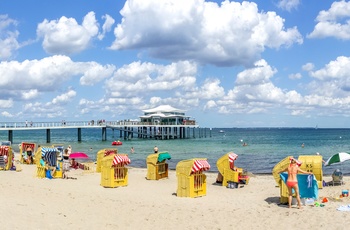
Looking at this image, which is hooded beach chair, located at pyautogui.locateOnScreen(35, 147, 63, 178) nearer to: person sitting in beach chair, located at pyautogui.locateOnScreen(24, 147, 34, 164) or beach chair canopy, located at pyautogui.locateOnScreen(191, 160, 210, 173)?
beach chair canopy, located at pyautogui.locateOnScreen(191, 160, 210, 173)

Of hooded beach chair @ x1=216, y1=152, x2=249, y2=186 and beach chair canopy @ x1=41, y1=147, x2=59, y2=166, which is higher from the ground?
beach chair canopy @ x1=41, y1=147, x2=59, y2=166

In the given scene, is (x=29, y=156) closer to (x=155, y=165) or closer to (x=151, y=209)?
(x=155, y=165)

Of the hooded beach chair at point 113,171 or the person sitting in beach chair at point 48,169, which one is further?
the person sitting in beach chair at point 48,169

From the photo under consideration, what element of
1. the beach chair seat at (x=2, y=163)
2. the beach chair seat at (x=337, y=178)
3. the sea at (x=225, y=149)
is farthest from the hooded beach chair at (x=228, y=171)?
the beach chair seat at (x=2, y=163)

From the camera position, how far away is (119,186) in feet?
53.4

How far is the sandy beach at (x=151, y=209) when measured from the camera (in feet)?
32.4

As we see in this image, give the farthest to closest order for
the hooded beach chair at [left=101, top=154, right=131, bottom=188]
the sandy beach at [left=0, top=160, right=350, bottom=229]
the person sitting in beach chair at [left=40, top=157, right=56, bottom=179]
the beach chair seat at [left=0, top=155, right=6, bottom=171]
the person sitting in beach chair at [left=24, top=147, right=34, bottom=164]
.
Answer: the person sitting in beach chair at [left=24, top=147, right=34, bottom=164]
the beach chair seat at [left=0, top=155, right=6, bottom=171]
the person sitting in beach chair at [left=40, top=157, right=56, bottom=179]
the hooded beach chair at [left=101, top=154, right=131, bottom=188]
the sandy beach at [left=0, top=160, right=350, bottom=229]

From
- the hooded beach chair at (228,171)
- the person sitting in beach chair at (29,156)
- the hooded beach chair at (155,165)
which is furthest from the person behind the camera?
the person sitting in beach chair at (29,156)

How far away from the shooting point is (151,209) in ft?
38.3

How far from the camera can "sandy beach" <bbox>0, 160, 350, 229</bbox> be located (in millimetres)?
9867

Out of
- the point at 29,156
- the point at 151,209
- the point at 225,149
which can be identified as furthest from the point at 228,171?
the point at 225,149

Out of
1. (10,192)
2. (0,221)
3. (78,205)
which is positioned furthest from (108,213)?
(10,192)

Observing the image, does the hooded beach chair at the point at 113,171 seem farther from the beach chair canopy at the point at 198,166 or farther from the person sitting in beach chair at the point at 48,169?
the beach chair canopy at the point at 198,166

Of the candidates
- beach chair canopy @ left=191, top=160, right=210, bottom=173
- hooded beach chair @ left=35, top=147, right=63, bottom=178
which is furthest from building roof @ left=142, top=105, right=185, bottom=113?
beach chair canopy @ left=191, top=160, right=210, bottom=173
